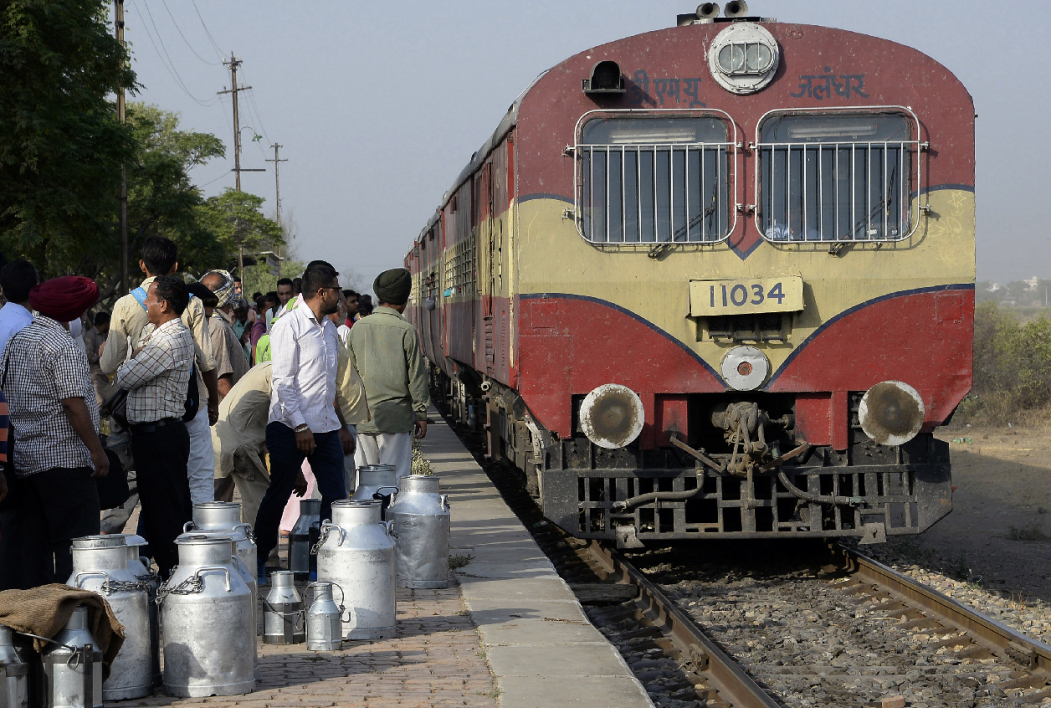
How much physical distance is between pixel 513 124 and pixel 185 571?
4.33 meters

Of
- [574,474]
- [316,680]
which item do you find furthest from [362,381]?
[316,680]

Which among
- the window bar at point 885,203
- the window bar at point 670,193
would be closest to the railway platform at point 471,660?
the window bar at point 670,193

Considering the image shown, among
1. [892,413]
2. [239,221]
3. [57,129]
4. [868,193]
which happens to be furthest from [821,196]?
[239,221]

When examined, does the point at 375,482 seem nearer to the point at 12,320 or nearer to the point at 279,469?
the point at 279,469

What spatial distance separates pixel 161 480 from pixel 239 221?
47771mm

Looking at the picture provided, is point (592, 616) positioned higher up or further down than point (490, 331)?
further down

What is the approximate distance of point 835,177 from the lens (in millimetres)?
8250

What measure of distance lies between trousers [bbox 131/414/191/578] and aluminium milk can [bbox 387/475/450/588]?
1.32 m

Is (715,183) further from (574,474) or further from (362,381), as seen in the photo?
(362,381)

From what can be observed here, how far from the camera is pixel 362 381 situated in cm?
832

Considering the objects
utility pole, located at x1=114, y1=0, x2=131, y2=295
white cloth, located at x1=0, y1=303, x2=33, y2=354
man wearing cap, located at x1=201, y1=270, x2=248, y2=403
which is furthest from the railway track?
utility pole, located at x1=114, y1=0, x2=131, y2=295

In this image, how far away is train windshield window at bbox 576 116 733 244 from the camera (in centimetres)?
824

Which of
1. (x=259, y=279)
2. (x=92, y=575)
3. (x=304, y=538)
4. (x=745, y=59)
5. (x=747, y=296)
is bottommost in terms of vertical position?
(x=304, y=538)

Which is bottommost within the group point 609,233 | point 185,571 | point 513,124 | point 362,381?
point 185,571
